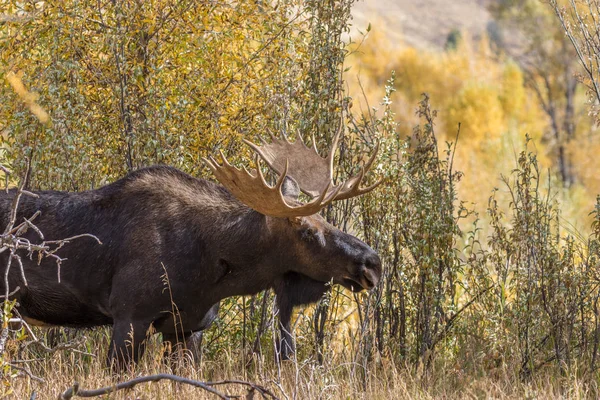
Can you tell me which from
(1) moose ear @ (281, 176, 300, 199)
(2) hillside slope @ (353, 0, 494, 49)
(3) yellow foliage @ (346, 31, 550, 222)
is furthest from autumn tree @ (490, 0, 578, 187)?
(2) hillside slope @ (353, 0, 494, 49)

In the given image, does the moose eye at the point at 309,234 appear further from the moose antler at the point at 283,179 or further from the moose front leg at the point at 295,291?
the moose front leg at the point at 295,291

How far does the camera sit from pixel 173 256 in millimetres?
6992

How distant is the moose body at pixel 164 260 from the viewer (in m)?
6.92

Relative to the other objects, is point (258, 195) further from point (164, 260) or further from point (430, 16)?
point (430, 16)

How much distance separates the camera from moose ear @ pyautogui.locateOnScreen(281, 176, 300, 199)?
Answer: 7.31m

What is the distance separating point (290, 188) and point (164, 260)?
1035 mm

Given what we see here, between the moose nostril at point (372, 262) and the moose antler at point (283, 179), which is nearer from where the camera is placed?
the moose antler at point (283, 179)

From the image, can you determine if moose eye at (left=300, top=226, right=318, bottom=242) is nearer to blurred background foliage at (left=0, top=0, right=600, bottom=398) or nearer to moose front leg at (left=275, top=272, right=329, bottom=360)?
moose front leg at (left=275, top=272, right=329, bottom=360)

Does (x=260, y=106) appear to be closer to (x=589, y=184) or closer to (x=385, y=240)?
(x=385, y=240)

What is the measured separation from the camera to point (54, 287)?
23.5 feet

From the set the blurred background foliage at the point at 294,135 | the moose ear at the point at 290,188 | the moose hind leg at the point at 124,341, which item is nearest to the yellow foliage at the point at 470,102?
the blurred background foliage at the point at 294,135

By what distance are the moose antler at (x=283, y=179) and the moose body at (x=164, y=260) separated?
0.79 ft

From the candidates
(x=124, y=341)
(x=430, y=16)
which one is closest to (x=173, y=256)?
(x=124, y=341)

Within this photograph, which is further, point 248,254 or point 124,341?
point 248,254
